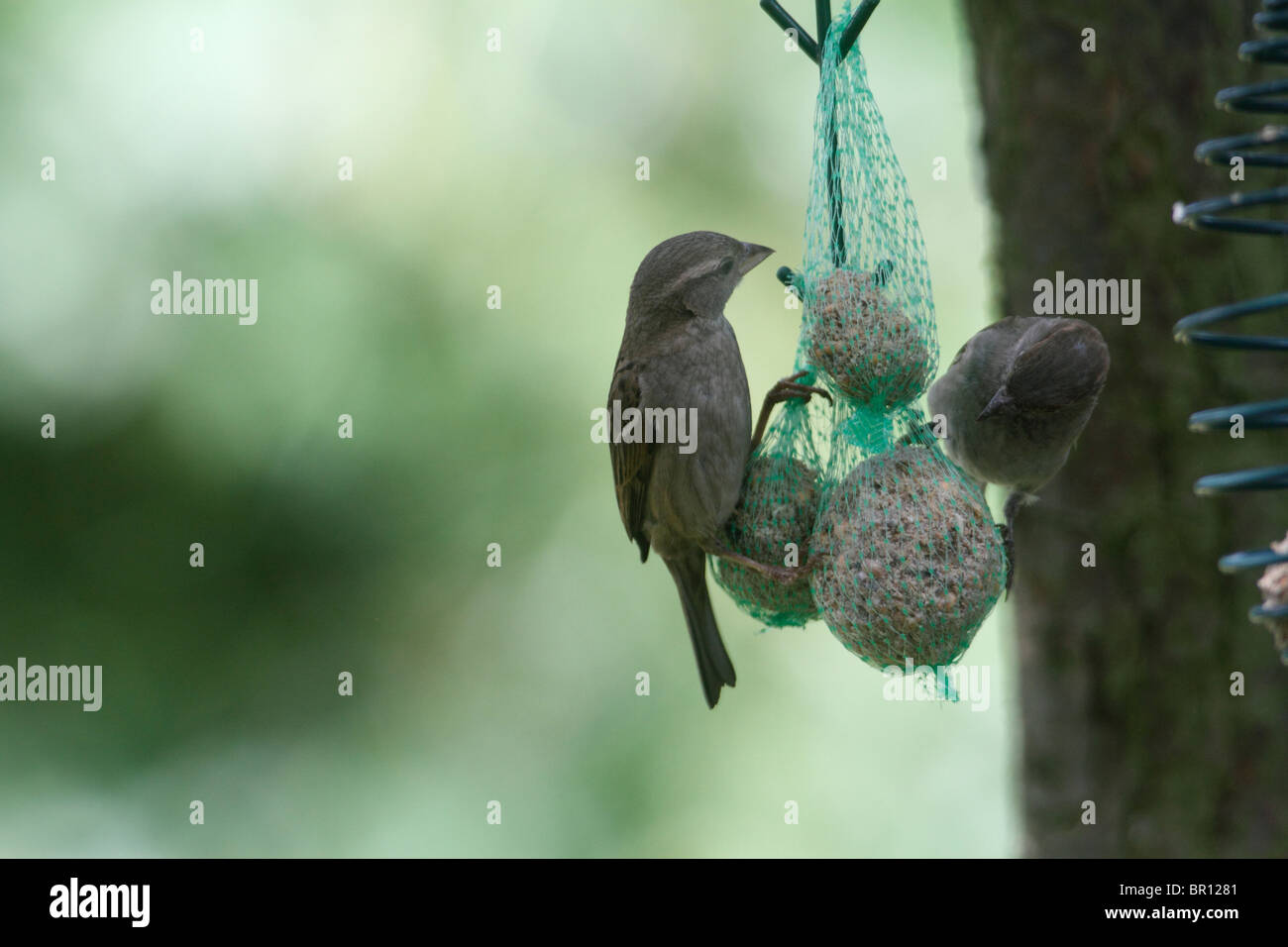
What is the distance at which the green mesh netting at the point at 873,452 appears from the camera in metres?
3.16

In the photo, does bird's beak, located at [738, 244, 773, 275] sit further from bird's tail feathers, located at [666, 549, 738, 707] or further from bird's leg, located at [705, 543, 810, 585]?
bird's tail feathers, located at [666, 549, 738, 707]

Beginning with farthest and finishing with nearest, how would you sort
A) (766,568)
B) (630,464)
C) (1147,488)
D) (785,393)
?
(1147,488) → (630,464) → (785,393) → (766,568)

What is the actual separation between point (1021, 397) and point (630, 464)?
1.28 meters

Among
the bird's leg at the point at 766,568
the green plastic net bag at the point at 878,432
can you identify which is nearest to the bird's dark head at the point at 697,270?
the green plastic net bag at the point at 878,432

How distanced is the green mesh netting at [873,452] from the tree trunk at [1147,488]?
4.22ft

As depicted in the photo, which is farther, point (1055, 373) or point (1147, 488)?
point (1147, 488)

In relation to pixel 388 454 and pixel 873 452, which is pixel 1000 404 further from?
pixel 388 454

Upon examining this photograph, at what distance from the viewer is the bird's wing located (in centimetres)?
401

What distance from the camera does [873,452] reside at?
3473mm

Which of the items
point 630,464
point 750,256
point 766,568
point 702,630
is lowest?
point 702,630

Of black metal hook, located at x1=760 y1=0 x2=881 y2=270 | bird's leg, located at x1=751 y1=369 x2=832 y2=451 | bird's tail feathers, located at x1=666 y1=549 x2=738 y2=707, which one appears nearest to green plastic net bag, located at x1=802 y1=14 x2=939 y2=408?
black metal hook, located at x1=760 y1=0 x2=881 y2=270

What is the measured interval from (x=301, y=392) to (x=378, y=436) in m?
0.43

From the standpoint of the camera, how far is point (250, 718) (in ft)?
19.2

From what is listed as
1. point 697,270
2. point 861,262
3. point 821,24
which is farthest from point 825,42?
point 697,270
